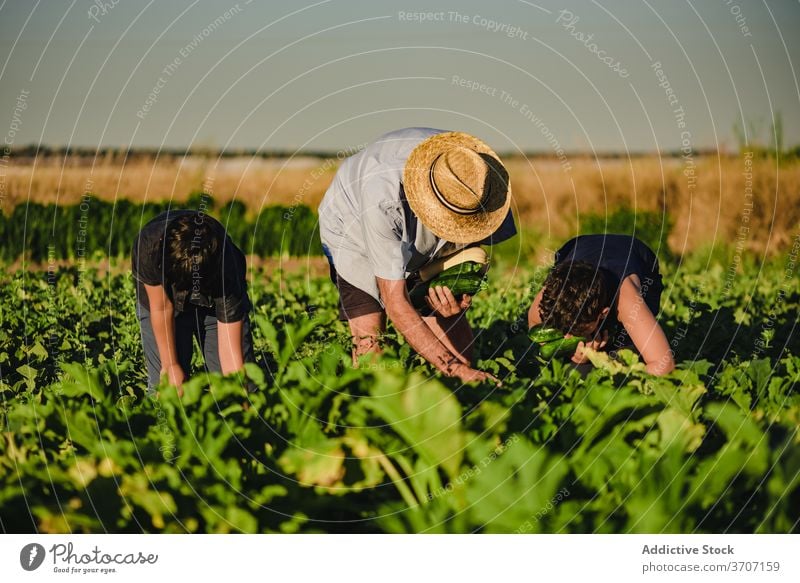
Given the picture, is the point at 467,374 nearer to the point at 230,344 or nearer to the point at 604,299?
the point at 604,299

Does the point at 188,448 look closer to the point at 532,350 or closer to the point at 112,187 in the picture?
the point at 532,350

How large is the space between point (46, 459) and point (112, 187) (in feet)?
33.4

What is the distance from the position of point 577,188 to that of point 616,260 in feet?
29.6

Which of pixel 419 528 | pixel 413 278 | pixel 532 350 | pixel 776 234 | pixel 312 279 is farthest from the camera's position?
pixel 776 234

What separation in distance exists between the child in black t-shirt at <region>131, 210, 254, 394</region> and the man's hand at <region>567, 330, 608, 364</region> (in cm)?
165

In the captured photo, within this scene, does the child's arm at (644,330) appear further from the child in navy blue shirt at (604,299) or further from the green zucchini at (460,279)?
the green zucchini at (460,279)

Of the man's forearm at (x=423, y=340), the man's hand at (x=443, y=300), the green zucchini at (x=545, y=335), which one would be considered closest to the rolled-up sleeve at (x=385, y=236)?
the man's forearm at (x=423, y=340)

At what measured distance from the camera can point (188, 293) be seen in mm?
4637

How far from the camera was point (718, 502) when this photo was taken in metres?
3.00

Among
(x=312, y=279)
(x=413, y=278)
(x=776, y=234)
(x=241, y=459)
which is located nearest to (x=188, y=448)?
(x=241, y=459)

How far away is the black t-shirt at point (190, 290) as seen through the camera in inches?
180

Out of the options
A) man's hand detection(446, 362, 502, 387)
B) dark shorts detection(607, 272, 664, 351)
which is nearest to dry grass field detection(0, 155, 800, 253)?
dark shorts detection(607, 272, 664, 351)

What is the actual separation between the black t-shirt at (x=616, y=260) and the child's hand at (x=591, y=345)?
84 millimetres

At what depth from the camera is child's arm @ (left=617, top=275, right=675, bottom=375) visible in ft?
14.6
